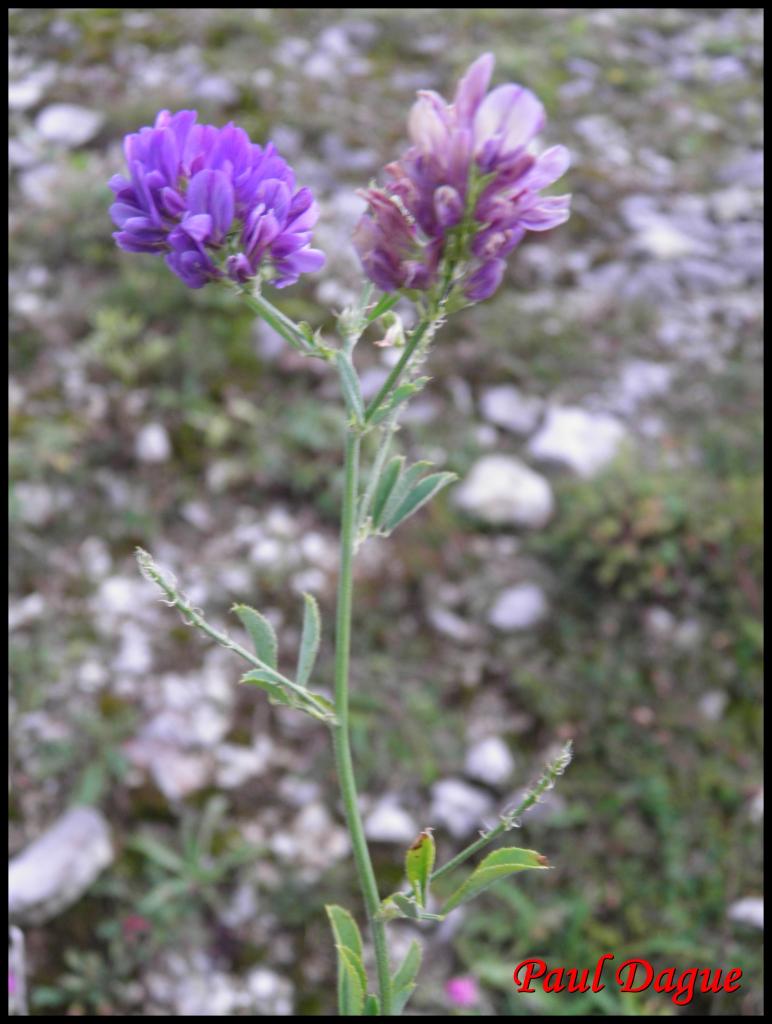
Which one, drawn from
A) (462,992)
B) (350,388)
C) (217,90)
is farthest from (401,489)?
(217,90)

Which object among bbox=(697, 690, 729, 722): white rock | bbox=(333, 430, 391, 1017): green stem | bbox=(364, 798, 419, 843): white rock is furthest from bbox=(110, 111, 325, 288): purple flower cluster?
bbox=(697, 690, 729, 722): white rock

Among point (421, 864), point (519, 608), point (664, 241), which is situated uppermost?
point (421, 864)

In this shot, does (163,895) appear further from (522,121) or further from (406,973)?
(522,121)

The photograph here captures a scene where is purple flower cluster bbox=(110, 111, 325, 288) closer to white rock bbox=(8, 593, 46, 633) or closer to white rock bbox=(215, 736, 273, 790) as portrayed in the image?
white rock bbox=(215, 736, 273, 790)

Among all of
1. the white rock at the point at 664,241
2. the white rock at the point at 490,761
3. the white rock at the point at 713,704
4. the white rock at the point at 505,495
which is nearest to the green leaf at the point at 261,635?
the white rock at the point at 490,761

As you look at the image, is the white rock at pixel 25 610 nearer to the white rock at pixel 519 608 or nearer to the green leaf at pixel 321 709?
the white rock at pixel 519 608

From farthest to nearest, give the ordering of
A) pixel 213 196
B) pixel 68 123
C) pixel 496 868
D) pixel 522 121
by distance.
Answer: pixel 68 123 < pixel 496 868 < pixel 213 196 < pixel 522 121
